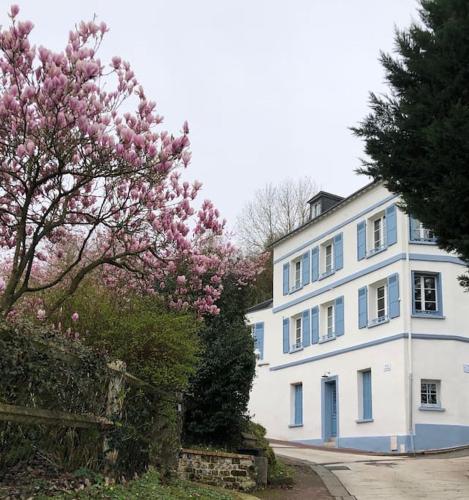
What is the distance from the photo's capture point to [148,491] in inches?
259

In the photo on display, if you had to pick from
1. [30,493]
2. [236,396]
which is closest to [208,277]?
[236,396]

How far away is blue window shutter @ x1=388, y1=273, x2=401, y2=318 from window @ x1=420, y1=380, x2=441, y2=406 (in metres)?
2.40

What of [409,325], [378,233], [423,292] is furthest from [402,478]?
[378,233]

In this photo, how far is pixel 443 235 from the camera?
8.95m

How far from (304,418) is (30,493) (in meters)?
22.5

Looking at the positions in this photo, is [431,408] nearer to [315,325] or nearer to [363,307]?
[363,307]

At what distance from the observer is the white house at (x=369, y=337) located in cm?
2098

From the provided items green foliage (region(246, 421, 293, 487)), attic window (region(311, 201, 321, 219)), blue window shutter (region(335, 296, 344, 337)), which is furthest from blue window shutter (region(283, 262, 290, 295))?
green foliage (region(246, 421, 293, 487))

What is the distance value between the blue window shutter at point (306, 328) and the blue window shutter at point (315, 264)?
1517mm

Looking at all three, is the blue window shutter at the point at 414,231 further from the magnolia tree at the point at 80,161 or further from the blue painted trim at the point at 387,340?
the magnolia tree at the point at 80,161

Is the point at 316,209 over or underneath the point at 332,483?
over

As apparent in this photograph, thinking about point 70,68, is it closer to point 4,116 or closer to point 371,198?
point 4,116

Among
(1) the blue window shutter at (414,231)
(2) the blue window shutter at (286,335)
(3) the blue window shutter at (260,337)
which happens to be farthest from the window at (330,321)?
(1) the blue window shutter at (414,231)

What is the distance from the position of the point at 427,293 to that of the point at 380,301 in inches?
73.5
